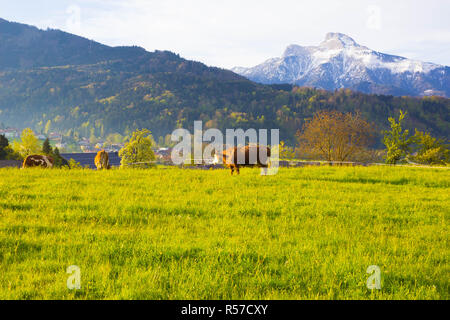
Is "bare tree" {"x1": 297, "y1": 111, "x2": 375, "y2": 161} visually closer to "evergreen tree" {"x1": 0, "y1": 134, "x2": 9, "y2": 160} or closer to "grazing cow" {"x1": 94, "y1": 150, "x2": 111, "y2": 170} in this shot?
"grazing cow" {"x1": 94, "y1": 150, "x2": 111, "y2": 170}

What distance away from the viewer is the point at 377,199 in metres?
14.6

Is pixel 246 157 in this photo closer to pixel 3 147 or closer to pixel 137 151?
pixel 137 151

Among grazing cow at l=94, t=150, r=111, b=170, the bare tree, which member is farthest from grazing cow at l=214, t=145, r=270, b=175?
the bare tree

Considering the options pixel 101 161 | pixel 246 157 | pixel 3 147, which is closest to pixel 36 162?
pixel 101 161

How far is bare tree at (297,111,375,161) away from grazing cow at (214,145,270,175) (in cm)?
2539

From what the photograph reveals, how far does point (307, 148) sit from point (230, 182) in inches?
1238

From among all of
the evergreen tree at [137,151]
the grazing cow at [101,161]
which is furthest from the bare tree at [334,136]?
the evergreen tree at [137,151]

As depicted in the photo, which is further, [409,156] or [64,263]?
[409,156]

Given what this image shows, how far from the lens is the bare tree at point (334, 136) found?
44.3 metres

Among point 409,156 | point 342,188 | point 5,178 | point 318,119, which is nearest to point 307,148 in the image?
point 318,119

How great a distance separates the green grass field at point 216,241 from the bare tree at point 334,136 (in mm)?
28683

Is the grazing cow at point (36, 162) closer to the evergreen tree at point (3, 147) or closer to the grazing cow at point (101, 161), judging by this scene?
the grazing cow at point (101, 161)

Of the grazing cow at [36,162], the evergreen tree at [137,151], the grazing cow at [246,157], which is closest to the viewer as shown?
the grazing cow at [246,157]
